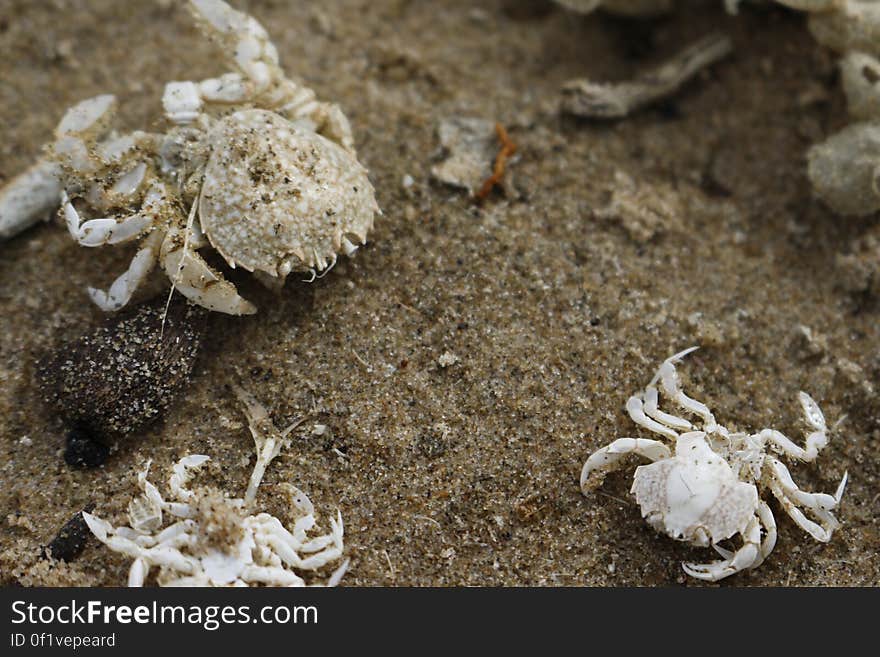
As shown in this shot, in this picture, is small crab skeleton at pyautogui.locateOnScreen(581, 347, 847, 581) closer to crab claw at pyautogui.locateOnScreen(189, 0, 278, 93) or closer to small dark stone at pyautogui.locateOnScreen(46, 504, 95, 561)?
small dark stone at pyautogui.locateOnScreen(46, 504, 95, 561)

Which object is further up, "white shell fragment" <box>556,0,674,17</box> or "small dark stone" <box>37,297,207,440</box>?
"white shell fragment" <box>556,0,674,17</box>

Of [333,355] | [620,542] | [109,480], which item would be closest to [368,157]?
[333,355]

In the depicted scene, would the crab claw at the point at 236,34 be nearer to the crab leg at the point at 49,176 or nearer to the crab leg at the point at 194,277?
the crab leg at the point at 49,176

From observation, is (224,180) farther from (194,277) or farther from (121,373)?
(121,373)

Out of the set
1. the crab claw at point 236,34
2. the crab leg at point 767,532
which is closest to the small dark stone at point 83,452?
the crab claw at point 236,34

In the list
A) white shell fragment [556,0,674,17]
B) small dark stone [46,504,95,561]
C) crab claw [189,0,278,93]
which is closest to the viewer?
small dark stone [46,504,95,561]

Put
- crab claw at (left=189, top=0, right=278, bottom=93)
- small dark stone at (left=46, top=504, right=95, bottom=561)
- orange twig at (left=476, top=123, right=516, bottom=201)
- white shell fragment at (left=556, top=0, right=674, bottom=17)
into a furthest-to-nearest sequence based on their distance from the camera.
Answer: white shell fragment at (left=556, top=0, right=674, bottom=17), orange twig at (left=476, top=123, right=516, bottom=201), crab claw at (left=189, top=0, right=278, bottom=93), small dark stone at (left=46, top=504, right=95, bottom=561)

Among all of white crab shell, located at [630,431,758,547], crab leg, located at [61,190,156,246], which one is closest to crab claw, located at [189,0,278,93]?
crab leg, located at [61,190,156,246]
